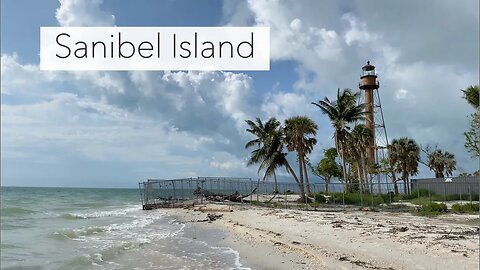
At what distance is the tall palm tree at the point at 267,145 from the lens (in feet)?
124

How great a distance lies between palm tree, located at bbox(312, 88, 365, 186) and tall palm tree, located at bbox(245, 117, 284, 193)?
441 centimetres

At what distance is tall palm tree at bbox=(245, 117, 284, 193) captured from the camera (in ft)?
124

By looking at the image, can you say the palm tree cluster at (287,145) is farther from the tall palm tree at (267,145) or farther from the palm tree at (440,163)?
the palm tree at (440,163)

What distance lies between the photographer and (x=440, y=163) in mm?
54875

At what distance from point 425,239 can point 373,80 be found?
42.1 m

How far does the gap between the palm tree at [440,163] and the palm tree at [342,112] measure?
2210 centimetres

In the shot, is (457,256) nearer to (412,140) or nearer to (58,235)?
(58,235)

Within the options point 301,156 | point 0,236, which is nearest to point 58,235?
point 0,236

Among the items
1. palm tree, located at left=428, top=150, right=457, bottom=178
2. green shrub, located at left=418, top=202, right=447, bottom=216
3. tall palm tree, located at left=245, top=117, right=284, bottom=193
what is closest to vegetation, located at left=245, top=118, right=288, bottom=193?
tall palm tree, located at left=245, top=117, right=284, bottom=193

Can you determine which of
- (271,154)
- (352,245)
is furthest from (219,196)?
(352,245)

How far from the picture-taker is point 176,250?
15.4 meters

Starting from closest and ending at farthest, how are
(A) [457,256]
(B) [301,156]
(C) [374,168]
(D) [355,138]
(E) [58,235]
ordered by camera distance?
(A) [457,256]
(E) [58,235]
(B) [301,156]
(D) [355,138]
(C) [374,168]

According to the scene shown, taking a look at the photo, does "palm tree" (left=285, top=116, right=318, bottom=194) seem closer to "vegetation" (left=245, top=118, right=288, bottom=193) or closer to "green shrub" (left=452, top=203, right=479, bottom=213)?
"vegetation" (left=245, top=118, right=288, bottom=193)

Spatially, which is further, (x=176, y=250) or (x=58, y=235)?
(x=58, y=235)
